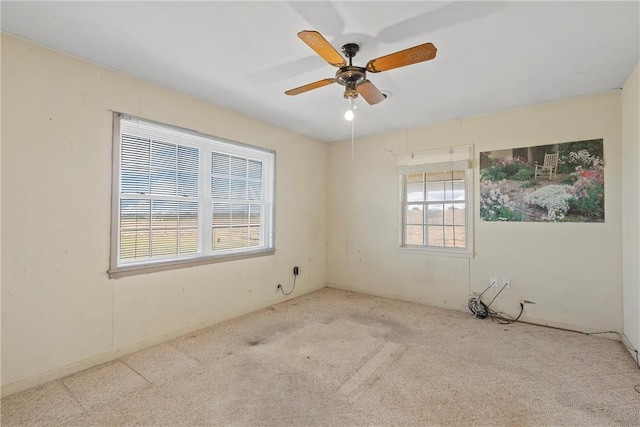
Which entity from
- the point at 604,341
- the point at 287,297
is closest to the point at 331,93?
the point at 287,297

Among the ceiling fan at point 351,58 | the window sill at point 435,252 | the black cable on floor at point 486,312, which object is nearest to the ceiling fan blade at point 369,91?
the ceiling fan at point 351,58

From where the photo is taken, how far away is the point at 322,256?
5082 mm

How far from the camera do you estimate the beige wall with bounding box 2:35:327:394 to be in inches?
82.7

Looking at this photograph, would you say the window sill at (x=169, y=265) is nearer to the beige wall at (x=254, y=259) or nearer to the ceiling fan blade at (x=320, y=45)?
the beige wall at (x=254, y=259)

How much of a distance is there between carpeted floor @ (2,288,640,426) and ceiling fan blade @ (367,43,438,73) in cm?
219

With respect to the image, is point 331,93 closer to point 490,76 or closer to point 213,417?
point 490,76

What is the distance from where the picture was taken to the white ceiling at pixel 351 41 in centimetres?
185

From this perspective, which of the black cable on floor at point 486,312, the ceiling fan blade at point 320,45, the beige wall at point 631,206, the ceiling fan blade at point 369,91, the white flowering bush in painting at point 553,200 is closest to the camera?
the ceiling fan blade at point 320,45

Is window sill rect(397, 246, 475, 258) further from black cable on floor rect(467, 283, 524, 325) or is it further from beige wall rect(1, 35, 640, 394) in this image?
black cable on floor rect(467, 283, 524, 325)

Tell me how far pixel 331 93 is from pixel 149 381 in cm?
298

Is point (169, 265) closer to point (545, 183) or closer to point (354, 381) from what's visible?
point (354, 381)

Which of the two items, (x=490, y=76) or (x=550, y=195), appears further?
(x=550, y=195)

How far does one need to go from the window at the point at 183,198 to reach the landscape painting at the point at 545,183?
2848 mm

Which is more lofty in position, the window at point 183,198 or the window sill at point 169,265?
the window at point 183,198
